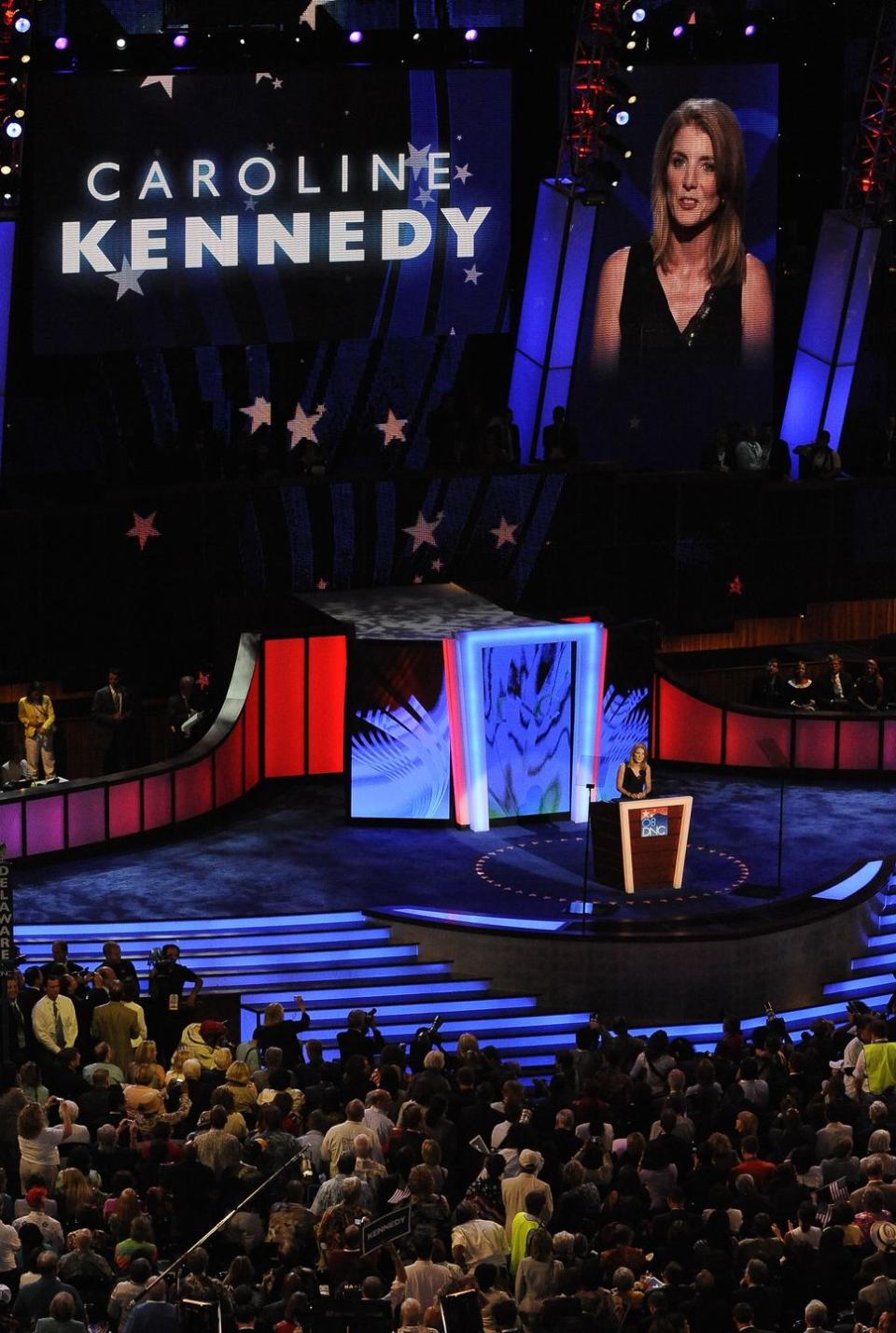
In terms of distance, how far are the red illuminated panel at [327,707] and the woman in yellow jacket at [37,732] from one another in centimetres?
279

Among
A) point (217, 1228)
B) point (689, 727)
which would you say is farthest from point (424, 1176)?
point (689, 727)

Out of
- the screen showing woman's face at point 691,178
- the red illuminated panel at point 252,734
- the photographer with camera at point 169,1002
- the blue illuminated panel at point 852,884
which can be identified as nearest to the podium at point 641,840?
the blue illuminated panel at point 852,884

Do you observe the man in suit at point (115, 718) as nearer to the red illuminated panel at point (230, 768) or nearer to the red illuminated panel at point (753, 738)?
the red illuminated panel at point (230, 768)

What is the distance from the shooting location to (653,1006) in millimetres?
19172

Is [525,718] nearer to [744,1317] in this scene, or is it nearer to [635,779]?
[635,779]

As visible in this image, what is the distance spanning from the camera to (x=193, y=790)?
2234cm

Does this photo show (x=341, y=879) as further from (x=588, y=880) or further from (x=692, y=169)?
(x=692, y=169)

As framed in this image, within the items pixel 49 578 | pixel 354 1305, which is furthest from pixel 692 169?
pixel 354 1305

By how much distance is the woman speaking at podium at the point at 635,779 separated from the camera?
20.5 m

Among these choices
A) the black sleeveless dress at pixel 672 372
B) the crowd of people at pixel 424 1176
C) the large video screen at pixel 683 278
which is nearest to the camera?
the crowd of people at pixel 424 1176

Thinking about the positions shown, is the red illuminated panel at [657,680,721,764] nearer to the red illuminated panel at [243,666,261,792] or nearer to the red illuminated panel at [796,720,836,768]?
the red illuminated panel at [796,720,836,768]

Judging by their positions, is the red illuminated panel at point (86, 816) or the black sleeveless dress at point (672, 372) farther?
the black sleeveless dress at point (672, 372)

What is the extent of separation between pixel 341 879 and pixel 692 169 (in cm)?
1003

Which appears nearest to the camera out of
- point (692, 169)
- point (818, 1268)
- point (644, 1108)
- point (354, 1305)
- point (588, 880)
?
point (354, 1305)
